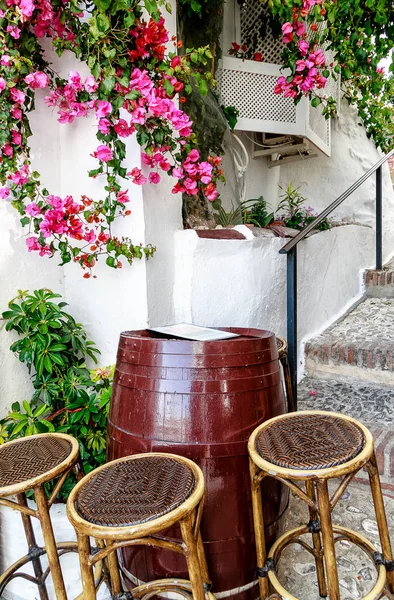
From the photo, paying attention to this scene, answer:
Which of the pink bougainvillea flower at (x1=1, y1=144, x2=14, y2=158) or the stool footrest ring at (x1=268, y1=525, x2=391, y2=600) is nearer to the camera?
the stool footrest ring at (x1=268, y1=525, x2=391, y2=600)

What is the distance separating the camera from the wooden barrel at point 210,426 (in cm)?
112

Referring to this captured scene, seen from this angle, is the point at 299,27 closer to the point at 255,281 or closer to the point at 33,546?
the point at 255,281

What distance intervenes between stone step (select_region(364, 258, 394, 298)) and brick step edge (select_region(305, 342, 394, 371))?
51.0 inches

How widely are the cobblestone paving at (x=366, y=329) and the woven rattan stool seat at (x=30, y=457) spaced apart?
194cm

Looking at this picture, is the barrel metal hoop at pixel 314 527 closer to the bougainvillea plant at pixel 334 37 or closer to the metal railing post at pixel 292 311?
the metal railing post at pixel 292 311

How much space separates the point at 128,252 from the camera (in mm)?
1719

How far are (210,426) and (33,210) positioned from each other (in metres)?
1.05

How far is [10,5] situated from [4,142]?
1.43ft

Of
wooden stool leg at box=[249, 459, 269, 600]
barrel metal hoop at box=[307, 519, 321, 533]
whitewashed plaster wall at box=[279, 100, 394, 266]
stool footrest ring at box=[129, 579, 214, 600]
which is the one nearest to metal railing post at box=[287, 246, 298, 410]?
barrel metal hoop at box=[307, 519, 321, 533]

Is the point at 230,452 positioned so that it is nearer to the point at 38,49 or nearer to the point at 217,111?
the point at 38,49

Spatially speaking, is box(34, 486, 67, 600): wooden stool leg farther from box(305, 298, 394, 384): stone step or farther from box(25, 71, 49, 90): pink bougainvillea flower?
box(305, 298, 394, 384): stone step

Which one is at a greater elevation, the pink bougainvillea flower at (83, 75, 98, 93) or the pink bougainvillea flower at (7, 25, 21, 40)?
the pink bougainvillea flower at (7, 25, 21, 40)

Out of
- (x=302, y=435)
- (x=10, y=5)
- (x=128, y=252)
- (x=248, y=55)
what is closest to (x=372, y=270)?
(x=248, y=55)

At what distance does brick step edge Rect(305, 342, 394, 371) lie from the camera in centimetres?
251
